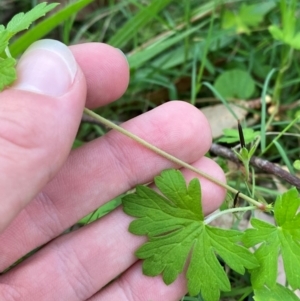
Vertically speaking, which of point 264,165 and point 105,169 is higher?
point 105,169

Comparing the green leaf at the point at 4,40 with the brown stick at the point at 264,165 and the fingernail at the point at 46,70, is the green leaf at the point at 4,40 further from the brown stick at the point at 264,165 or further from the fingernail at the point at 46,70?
the brown stick at the point at 264,165

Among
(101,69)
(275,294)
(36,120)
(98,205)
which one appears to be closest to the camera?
(36,120)

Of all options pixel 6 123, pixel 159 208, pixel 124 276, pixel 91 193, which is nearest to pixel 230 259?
pixel 159 208

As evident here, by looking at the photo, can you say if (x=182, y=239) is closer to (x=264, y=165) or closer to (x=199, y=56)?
(x=264, y=165)

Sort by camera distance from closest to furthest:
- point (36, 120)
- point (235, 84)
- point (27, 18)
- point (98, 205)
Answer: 1. point (36, 120)
2. point (27, 18)
3. point (98, 205)
4. point (235, 84)

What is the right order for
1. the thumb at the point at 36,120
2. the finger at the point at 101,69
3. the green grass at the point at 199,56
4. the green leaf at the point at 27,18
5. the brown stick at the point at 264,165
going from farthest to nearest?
the green grass at the point at 199,56
the brown stick at the point at 264,165
the finger at the point at 101,69
the green leaf at the point at 27,18
the thumb at the point at 36,120

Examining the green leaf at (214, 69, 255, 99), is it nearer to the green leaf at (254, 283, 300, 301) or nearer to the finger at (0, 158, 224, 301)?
the finger at (0, 158, 224, 301)

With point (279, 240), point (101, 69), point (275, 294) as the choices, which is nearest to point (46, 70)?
point (101, 69)

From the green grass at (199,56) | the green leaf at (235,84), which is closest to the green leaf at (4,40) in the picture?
the green grass at (199,56)
